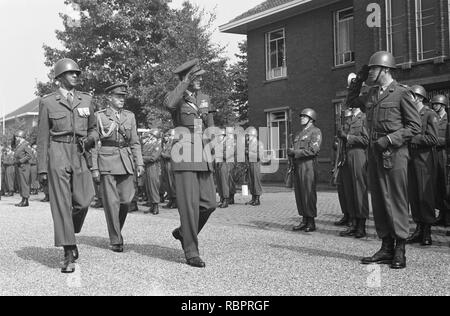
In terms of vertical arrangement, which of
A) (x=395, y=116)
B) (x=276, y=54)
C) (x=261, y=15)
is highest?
(x=261, y=15)

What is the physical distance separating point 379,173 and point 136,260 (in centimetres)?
313

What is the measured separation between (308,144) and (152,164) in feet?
18.5

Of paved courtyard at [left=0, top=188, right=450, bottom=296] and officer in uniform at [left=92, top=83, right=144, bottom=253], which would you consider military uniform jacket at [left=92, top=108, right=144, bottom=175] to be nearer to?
officer in uniform at [left=92, top=83, right=144, bottom=253]

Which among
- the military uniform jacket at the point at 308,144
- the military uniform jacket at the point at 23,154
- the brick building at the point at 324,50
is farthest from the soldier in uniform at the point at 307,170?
the military uniform jacket at the point at 23,154

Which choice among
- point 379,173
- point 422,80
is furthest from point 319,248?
point 422,80

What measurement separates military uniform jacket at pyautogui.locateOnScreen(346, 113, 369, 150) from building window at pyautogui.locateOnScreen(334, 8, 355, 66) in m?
13.8

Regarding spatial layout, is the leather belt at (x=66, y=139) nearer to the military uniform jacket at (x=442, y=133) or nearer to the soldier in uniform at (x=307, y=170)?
the soldier in uniform at (x=307, y=170)

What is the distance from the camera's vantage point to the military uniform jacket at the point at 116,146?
7.88 meters

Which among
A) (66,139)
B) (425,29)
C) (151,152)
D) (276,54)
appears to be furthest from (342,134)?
(276,54)

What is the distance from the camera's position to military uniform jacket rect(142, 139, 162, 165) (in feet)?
45.7

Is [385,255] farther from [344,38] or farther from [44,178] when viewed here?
[344,38]

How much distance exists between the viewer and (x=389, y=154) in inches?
242

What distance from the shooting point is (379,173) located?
6289mm
